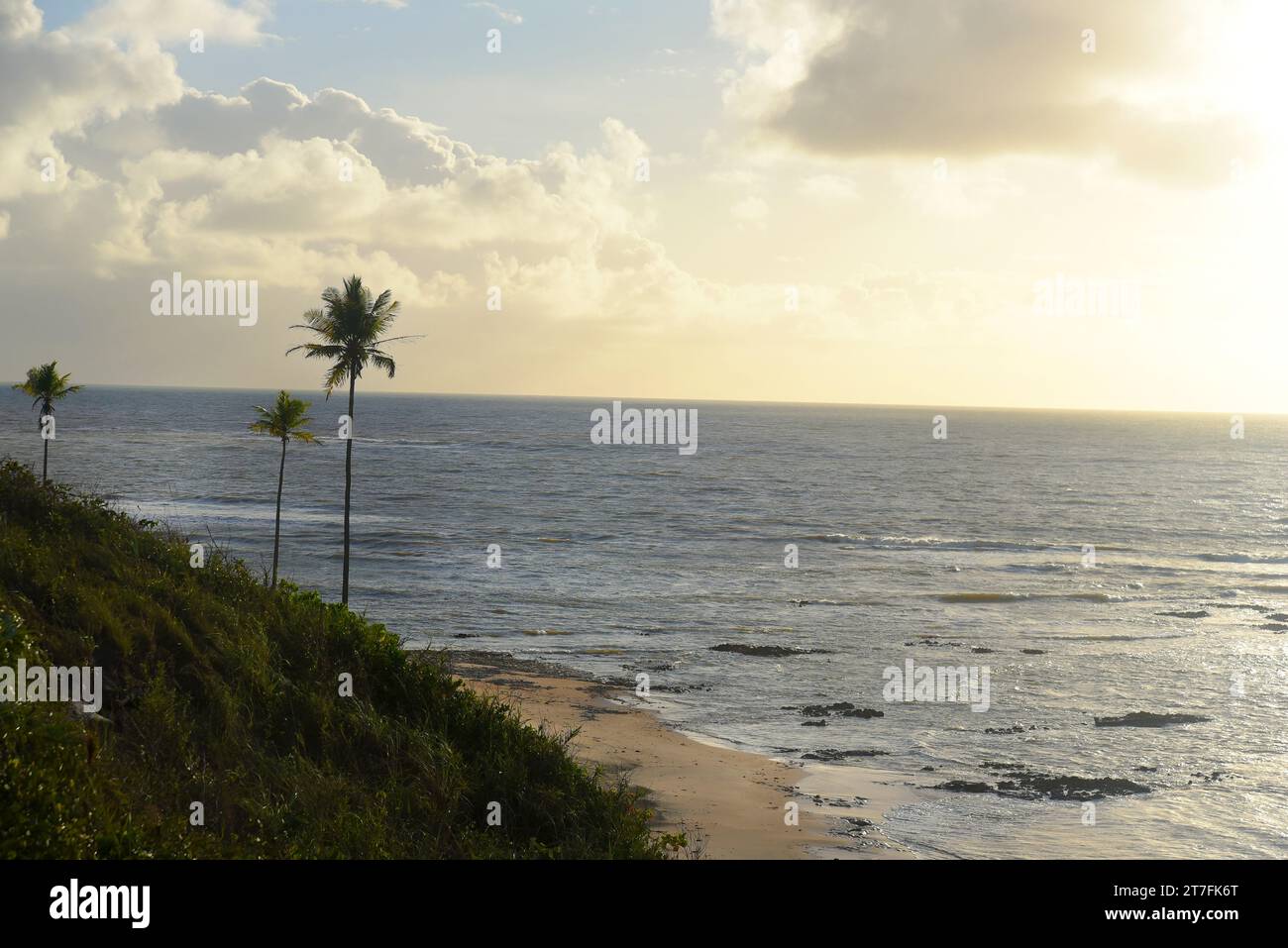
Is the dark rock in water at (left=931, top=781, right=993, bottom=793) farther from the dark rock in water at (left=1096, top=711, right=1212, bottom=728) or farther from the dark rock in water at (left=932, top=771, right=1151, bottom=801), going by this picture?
the dark rock in water at (left=1096, top=711, right=1212, bottom=728)

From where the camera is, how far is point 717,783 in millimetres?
26266

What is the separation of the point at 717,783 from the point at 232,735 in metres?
13.8

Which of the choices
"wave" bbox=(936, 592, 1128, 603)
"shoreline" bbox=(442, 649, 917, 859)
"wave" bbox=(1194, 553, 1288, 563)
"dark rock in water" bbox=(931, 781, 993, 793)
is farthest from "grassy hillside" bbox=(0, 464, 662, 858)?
"wave" bbox=(1194, 553, 1288, 563)

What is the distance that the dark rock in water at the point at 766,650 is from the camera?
41969 millimetres

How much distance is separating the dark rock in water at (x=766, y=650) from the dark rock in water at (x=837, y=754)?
39.5ft

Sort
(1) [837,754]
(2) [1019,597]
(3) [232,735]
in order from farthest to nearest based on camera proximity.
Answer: (2) [1019,597] → (1) [837,754] → (3) [232,735]

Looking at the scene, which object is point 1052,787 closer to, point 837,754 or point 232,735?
point 837,754

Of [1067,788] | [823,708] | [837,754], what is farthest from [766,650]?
[1067,788]

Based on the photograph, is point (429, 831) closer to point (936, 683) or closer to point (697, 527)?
point (936, 683)

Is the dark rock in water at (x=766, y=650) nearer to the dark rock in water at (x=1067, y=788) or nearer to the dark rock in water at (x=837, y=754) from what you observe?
the dark rock in water at (x=837, y=754)

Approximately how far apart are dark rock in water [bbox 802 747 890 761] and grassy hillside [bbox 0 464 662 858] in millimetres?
11899

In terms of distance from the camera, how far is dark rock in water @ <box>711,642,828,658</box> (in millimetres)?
41969
